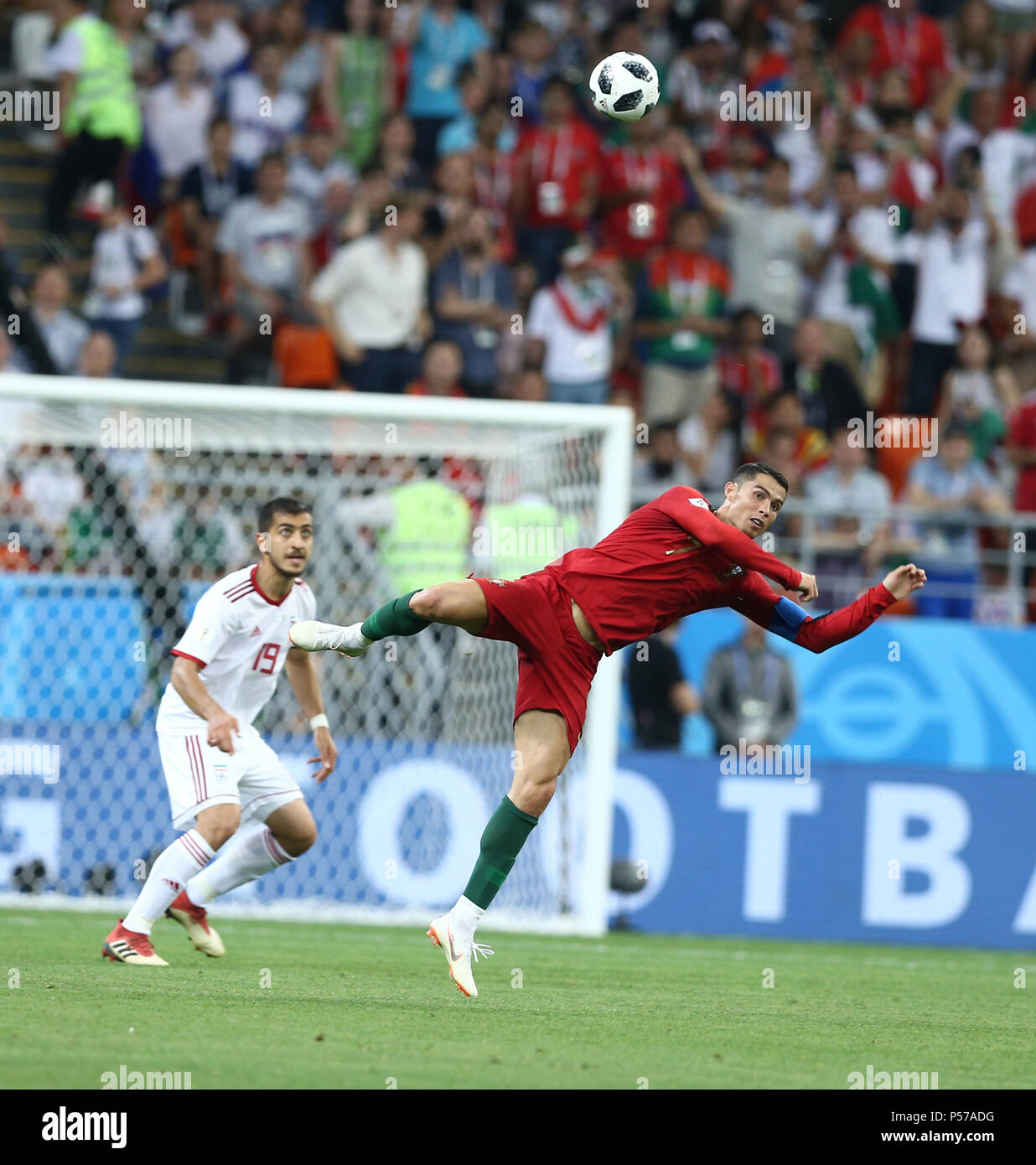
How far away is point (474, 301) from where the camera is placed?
51.0 ft

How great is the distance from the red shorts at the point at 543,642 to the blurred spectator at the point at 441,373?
257 inches

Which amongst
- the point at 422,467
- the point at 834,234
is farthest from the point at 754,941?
the point at 834,234

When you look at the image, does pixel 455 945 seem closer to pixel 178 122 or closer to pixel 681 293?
pixel 681 293

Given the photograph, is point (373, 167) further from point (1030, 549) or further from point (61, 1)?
point (1030, 549)

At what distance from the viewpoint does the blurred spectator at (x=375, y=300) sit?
15.0 meters

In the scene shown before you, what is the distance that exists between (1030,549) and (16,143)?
9.22 metres

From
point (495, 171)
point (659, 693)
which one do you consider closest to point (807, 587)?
point (659, 693)

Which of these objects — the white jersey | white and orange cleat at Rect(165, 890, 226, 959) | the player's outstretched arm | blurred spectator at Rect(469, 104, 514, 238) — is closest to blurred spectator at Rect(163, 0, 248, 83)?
blurred spectator at Rect(469, 104, 514, 238)

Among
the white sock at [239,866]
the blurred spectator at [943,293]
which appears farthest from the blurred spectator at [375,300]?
the white sock at [239,866]

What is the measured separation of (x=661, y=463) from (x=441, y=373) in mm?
1871

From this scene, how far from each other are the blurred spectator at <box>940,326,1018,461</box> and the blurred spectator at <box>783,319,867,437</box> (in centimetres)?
80

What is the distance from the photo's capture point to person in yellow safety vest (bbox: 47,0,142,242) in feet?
50.1

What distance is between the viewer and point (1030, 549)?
602 inches
